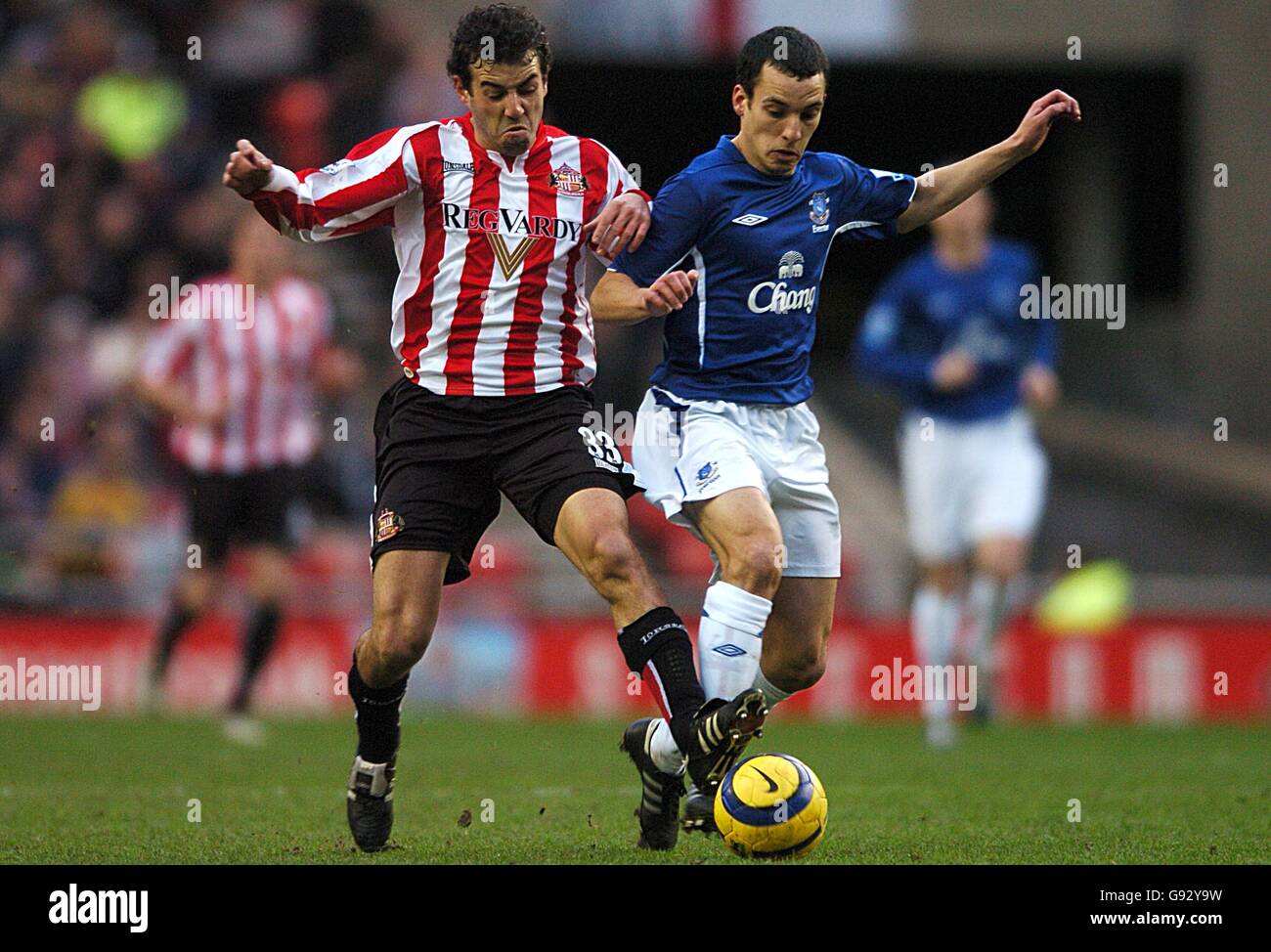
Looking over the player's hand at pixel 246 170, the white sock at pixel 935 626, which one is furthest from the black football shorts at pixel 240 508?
the player's hand at pixel 246 170

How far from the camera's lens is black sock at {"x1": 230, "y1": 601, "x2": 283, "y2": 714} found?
9.59 m

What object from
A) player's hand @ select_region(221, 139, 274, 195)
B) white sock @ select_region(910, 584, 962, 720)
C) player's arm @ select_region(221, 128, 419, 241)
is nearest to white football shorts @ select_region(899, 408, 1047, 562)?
white sock @ select_region(910, 584, 962, 720)

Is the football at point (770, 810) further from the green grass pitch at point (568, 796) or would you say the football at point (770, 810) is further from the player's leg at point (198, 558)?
the player's leg at point (198, 558)

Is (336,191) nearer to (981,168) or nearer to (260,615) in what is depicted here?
(981,168)

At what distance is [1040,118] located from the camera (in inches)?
228

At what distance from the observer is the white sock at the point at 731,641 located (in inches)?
208

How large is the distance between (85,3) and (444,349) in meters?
11.7

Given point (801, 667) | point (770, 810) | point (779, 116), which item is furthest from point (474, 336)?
point (770, 810)

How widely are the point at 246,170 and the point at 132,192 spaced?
10463mm

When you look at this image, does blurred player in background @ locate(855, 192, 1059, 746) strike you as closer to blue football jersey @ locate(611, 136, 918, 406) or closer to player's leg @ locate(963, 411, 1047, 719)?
player's leg @ locate(963, 411, 1047, 719)

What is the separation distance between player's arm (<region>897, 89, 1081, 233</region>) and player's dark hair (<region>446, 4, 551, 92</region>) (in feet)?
4.17

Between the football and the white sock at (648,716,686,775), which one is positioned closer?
the football

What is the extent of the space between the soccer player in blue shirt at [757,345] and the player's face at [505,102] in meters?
0.44

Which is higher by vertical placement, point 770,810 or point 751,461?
point 751,461
